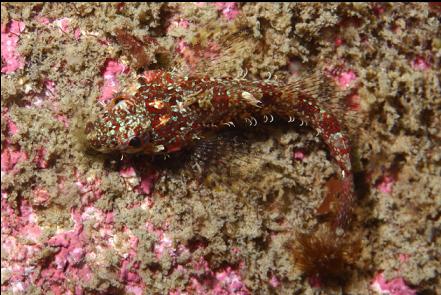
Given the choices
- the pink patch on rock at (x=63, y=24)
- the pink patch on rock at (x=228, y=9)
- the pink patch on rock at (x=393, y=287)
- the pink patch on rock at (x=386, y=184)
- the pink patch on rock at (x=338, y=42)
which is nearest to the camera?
the pink patch on rock at (x=63, y=24)

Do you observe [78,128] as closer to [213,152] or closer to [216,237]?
[213,152]

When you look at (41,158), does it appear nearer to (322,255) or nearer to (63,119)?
(63,119)

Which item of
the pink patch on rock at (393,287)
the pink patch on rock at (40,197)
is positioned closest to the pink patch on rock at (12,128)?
the pink patch on rock at (40,197)

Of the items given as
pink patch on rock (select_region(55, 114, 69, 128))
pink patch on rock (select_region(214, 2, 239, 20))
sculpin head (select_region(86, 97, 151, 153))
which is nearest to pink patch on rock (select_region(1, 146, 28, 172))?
pink patch on rock (select_region(55, 114, 69, 128))

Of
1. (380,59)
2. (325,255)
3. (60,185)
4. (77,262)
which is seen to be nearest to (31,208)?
(60,185)

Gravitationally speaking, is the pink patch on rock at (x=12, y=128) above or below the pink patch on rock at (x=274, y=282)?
above

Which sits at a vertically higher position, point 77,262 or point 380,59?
point 380,59

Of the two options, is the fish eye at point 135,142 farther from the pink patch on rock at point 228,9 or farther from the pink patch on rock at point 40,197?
the pink patch on rock at point 228,9
